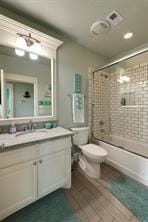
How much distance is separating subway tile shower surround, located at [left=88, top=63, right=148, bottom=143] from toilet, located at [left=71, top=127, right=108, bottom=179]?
1.88 feet

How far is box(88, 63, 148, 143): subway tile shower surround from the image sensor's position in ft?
8.15

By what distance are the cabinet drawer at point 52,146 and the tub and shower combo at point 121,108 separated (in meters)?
1.15

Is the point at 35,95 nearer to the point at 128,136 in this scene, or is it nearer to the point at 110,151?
the point at 110,151

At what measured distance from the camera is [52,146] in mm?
1450

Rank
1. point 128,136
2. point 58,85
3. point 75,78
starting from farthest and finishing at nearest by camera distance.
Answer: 1. point 128,136
2. point 75,78
3. point 58,85

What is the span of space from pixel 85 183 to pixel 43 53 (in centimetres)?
217

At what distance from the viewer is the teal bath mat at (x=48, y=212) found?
1247 mm

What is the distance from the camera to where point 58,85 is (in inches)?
83.5

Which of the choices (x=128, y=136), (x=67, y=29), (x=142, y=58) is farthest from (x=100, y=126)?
(x=67, y=29)

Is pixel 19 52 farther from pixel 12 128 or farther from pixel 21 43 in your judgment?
pixel 12 128

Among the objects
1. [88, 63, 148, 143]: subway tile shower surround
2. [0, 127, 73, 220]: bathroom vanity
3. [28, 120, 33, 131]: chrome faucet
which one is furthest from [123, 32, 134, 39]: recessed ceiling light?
[28, 120, 33, 131]: chrome faucet

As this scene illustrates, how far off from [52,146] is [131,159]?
136 cm

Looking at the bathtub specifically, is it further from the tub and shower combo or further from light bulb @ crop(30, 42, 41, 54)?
light bulb @ crop(30, 42, 41, 54)

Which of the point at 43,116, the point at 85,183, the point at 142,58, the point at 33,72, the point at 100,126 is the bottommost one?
the point at 85,183
